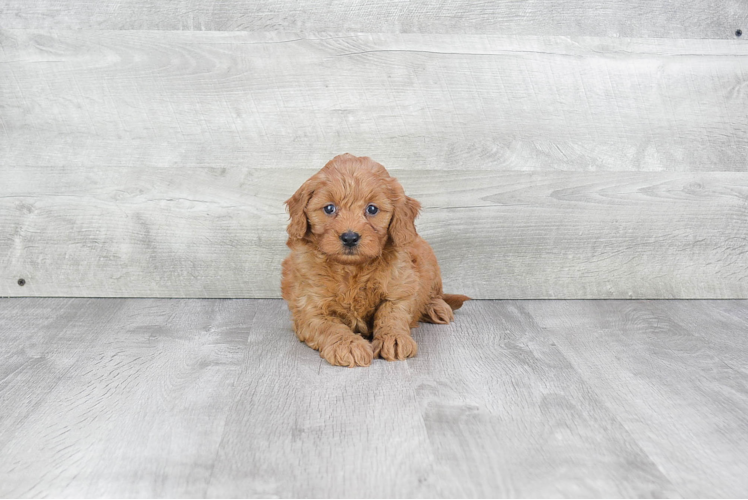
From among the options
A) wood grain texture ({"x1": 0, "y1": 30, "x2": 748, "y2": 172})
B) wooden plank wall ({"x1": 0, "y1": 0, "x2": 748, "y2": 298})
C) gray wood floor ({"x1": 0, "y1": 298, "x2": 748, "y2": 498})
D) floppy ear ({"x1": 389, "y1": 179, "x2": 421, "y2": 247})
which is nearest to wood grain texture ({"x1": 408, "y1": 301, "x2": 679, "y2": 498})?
gray wood floor ({"x1": 0, "y1": 298, "x2": 748, "y2": 498})

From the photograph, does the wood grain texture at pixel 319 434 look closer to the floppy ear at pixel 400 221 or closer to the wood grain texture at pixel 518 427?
the wood grain texture at pixel 518 427

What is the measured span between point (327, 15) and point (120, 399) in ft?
5.75

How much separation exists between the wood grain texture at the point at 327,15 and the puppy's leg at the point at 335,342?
1.29m

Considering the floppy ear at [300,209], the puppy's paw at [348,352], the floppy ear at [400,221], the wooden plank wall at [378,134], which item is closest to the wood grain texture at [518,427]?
the puppy's paw at [348,352]

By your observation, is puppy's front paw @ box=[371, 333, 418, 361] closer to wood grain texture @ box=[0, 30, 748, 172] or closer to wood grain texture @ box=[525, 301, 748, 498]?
wood grain texture @ box=[525, 301, 748, 498]

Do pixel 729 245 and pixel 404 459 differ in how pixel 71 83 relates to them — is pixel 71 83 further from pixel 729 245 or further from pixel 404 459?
pixel 729 245

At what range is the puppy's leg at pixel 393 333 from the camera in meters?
2.29

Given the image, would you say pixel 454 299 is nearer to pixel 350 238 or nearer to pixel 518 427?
pixel 350 238

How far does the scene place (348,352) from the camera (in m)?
2.23

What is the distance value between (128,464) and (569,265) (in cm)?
212

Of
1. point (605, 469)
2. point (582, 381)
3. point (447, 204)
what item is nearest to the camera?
point (605, 469)

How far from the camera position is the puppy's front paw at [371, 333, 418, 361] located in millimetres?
2292

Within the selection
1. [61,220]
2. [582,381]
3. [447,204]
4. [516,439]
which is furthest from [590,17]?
[61,220]

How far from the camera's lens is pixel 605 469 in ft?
5.31
